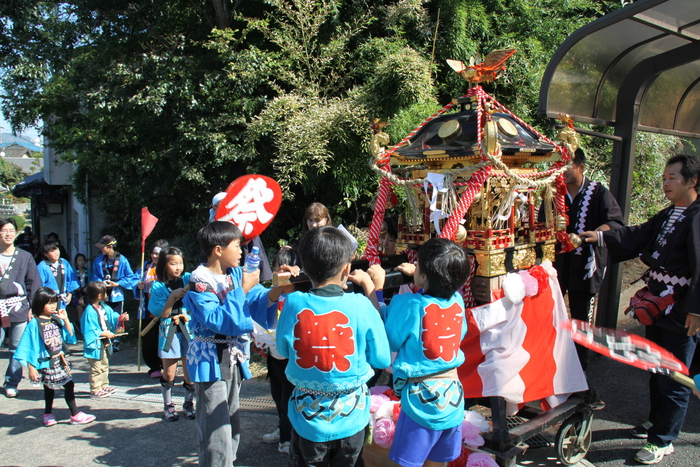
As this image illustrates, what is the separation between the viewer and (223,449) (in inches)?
110

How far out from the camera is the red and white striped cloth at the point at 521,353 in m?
2.86

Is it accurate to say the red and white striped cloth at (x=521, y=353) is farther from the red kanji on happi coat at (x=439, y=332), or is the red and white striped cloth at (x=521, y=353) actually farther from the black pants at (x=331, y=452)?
the black pants at (x=331, y=452)

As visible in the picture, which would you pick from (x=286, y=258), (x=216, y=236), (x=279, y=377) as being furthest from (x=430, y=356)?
(x=286, y=258)

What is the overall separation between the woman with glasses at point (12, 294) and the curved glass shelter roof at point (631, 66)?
5434 mm

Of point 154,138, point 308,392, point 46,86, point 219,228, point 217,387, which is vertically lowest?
point 217,387

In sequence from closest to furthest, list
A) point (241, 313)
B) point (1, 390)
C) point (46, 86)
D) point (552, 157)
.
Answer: point (241, 313)
point (552, 157)
point (1, 390)
point (46, 86)

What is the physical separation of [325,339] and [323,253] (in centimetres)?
38

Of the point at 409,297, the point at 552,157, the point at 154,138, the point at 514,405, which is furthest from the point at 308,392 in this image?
the point at 154,138

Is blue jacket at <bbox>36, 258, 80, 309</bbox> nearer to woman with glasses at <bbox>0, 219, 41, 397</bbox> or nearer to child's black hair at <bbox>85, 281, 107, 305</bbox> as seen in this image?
woman with glasses at <bbox>0, 219, 41, 397</bbox>

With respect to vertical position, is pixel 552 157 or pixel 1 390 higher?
pixel 552 157

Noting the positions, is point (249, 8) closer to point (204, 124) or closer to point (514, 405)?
point (204, 124)

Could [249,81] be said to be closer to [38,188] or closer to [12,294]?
[12,294]

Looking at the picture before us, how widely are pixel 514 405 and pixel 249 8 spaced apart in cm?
830

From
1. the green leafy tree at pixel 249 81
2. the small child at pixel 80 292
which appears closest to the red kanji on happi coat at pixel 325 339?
the green leafy tree at pixel 249 81
